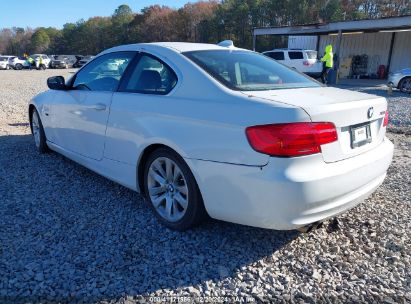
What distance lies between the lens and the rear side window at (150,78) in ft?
10.4

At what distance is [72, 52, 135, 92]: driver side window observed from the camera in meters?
3.70

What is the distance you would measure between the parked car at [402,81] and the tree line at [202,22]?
3285 cm

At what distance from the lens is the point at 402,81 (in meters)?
14.7

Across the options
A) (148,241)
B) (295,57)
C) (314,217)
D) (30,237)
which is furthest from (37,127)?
(295,57)

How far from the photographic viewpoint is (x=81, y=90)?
4168 millimetres

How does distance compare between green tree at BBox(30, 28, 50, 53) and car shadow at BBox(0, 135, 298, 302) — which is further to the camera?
green tree at BBox(30, 28, 50, 53)

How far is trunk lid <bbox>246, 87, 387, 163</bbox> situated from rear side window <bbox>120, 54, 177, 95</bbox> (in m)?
0.80

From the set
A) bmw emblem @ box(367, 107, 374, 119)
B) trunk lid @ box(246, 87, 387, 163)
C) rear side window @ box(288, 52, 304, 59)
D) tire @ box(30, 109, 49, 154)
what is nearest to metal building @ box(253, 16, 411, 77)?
rear side window @ box(288, 52, 304, 59)

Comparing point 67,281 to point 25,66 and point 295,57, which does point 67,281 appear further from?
point 25,66

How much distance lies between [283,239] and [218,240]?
0.54 metres

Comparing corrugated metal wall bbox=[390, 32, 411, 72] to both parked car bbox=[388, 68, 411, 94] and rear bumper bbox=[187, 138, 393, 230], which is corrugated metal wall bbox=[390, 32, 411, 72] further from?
rear bumper bbox=[187, 138, 393, 230]

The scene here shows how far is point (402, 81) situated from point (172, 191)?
14.5 metres

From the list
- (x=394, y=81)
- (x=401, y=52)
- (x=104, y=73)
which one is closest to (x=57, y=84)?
(x=104, y=73)

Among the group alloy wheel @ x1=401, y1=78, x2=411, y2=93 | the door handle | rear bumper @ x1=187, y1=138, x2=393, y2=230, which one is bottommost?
alloy wheel @ x1=401, y1=78, x2=411, y2=93
